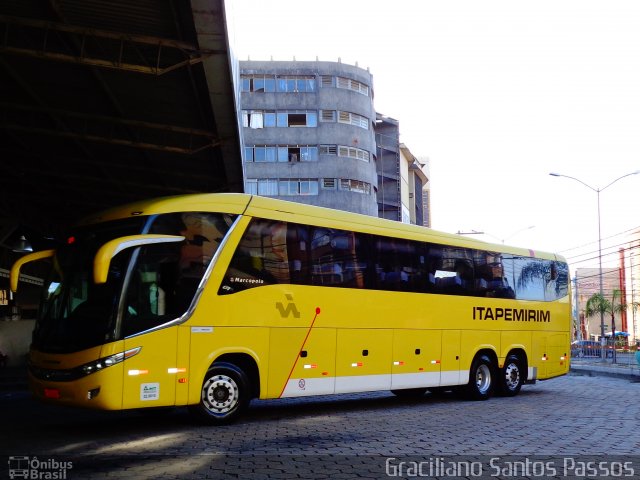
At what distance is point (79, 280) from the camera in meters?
10.8

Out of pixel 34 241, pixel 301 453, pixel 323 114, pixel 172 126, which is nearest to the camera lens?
pixel 301 453

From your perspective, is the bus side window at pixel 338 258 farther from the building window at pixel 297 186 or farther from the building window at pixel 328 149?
the building window at pixel 328 149

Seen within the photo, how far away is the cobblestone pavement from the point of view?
7.85 m

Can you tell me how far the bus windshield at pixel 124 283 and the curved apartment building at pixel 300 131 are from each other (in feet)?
159

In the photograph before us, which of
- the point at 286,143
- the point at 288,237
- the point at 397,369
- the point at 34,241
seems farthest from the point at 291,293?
the point at 286,143

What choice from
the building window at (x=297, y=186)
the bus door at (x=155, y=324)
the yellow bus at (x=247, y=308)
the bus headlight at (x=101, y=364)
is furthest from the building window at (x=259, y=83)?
the bus headlight at (x=101, y=364)

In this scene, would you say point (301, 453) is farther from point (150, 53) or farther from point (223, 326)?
point (150, 53)

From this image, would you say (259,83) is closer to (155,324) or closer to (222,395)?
(222,395)

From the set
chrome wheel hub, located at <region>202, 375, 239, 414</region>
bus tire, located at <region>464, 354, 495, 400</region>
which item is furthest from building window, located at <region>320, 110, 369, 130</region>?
chrome wheel hub, located at <region>202, 375, 239, 414</region>

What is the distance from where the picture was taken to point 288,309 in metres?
12.5

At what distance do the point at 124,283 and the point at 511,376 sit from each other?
35.5 ft

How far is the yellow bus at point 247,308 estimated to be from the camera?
1028cm

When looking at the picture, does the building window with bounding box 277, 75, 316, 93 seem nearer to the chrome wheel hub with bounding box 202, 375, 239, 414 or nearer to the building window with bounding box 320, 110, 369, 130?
the building window with bounding box 320, 110, 369, 130

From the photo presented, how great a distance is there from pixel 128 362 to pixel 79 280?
60.6 inches
